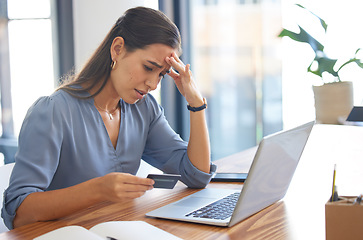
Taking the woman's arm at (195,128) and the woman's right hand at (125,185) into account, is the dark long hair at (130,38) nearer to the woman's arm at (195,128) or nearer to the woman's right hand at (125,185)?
the woman's arm at (195,128)

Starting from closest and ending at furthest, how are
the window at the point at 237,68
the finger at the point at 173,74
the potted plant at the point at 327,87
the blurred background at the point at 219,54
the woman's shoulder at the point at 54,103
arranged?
the woman's shoulder at the point at 54,103 < the finger at the point at 173,74 < the potted plant at the point at 327,87 < the blurred background at the point at 219,54 < the window at the point at 237,68

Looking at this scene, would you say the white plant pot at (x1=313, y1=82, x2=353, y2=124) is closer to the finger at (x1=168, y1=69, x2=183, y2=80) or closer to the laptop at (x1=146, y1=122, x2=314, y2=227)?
the finger at (x1=168, y1=69, x2=183, y2=80)

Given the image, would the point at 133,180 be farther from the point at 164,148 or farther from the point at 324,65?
the point at 324,65

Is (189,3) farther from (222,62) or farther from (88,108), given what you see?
(88,108)

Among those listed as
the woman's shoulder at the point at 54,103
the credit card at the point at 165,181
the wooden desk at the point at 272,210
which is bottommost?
the wooden desk at the point at 272,210

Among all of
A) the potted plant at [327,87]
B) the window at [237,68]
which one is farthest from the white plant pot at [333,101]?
the window at [237,68]

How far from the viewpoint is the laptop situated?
0.95 meters

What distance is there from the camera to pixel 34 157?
122 cm

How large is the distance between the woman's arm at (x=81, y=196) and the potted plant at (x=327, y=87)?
6.42 feet

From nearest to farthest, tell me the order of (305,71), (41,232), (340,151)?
(41,232), (340,151), (305,71)

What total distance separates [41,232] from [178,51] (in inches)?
29.9

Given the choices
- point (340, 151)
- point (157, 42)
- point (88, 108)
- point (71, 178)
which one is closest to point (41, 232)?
point (71, 178)

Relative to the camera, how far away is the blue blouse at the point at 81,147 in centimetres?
121

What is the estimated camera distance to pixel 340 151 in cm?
186
